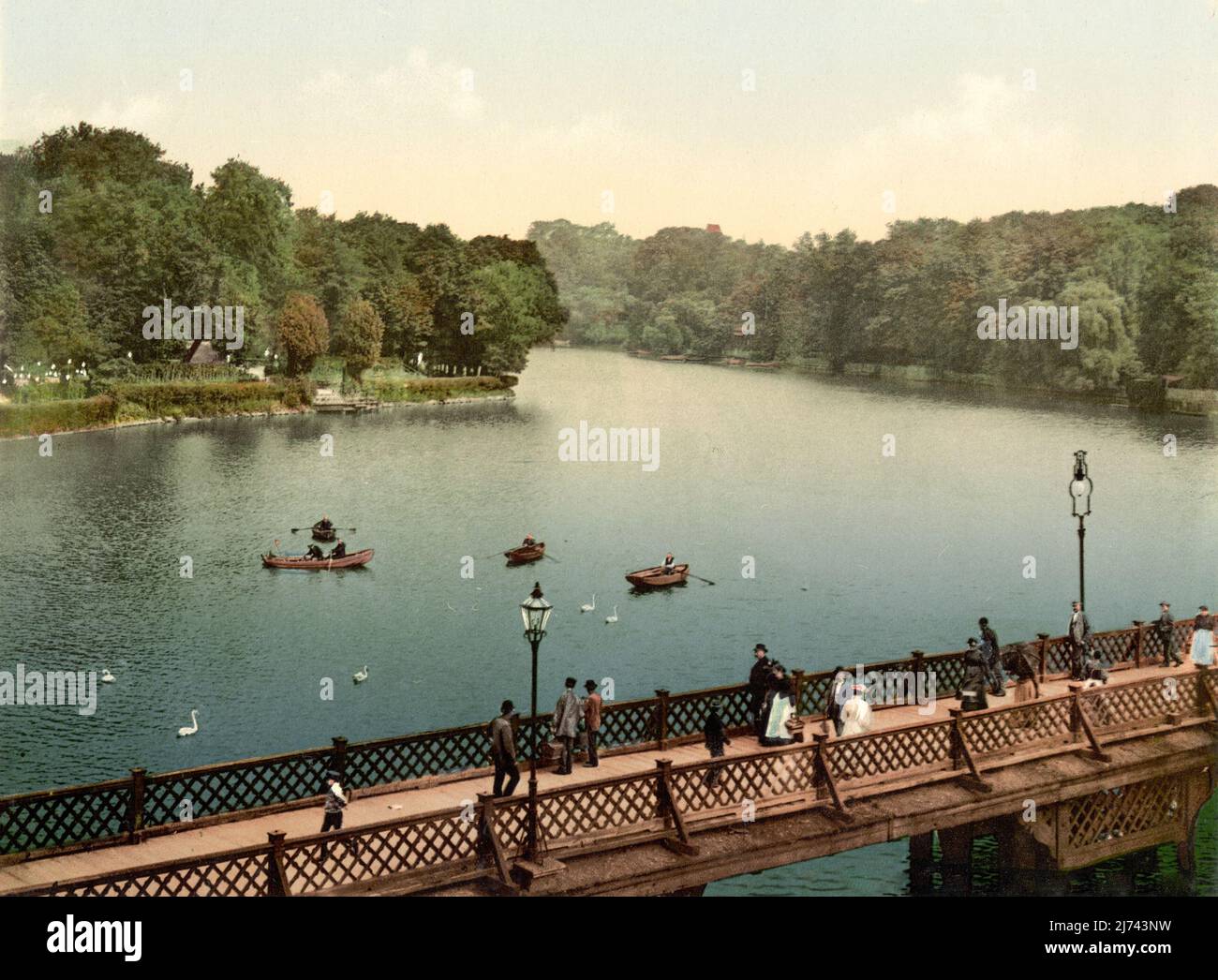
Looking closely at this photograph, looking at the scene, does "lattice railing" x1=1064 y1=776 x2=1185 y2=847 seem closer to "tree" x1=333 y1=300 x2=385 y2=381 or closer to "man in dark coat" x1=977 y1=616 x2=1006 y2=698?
"man in dark coat" x1=977 y1=616 x2=1006 y2=698

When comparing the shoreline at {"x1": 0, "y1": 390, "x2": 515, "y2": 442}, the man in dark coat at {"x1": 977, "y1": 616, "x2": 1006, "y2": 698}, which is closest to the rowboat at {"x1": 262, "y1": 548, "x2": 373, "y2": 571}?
the shoreline at {"x1": 0, "y1": 390, "x2": 515, "y2": 442}

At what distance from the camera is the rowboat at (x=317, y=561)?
49.8 metres

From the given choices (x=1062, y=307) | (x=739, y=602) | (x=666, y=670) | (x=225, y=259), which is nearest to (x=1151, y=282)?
(x=1062, y=307)

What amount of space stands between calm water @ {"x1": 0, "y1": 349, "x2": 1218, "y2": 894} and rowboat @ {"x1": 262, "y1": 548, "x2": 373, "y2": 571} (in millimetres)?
464

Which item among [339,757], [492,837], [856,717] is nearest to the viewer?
[492,837]

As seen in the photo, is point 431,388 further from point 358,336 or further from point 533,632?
point 533,632

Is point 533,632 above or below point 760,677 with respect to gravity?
above

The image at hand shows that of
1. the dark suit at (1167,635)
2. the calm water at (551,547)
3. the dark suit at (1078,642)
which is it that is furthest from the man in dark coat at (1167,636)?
the calm water at (551,547)

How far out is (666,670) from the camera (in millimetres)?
44062

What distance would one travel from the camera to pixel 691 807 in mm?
20734

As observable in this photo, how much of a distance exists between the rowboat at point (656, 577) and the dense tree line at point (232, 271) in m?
13.6

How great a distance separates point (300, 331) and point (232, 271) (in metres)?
3.17

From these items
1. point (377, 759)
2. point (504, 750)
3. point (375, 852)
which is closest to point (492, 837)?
point (375, 852)

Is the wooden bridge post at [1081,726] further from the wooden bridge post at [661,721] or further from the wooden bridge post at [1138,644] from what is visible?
the wooden bridge post at [661,721]
